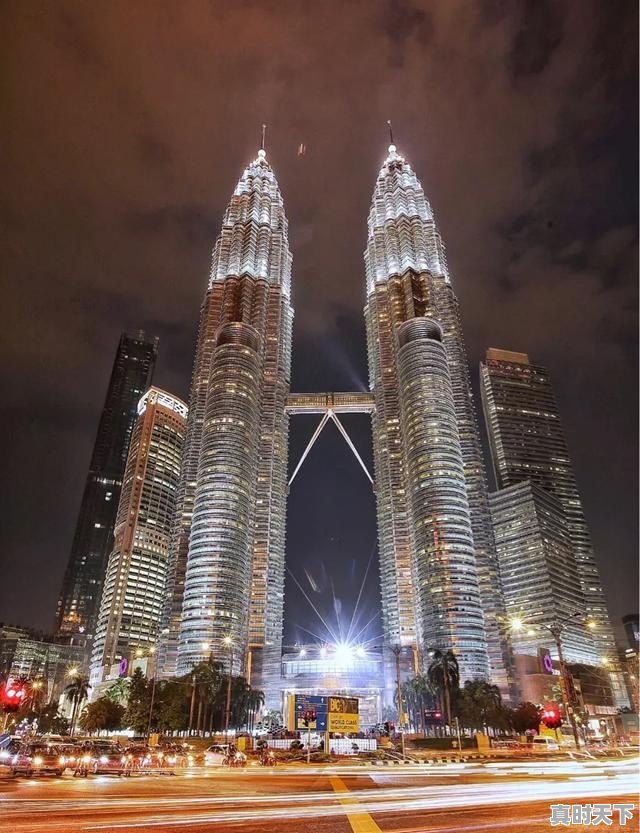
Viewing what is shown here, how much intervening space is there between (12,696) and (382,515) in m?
161

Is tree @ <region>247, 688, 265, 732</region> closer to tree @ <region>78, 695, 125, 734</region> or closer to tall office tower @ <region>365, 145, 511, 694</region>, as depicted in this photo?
tree @ <region>78, 695, 125, 734</region>

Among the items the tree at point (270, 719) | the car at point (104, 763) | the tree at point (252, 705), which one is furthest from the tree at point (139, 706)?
the tree at point (270, 719)

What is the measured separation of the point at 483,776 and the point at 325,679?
152m

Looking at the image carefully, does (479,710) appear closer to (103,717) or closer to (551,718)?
(103,717)

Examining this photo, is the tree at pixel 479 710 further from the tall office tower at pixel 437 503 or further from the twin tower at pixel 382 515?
the twin tower at pixel 382 515

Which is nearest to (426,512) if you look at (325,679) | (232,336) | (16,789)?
(325,679)

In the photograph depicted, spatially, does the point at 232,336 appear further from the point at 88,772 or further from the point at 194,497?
the point at 88,772

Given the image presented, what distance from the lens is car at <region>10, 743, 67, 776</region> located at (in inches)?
1176

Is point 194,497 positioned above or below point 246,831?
above

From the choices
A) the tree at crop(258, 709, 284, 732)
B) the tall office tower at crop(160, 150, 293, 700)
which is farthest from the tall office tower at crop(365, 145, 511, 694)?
the tree at crop(258, 709, 284, 732)

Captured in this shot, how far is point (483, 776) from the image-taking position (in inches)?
1080

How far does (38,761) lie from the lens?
1465 inches

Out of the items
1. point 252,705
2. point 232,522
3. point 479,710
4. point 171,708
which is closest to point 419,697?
point 479,710

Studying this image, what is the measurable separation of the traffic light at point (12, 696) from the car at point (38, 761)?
3.40m
